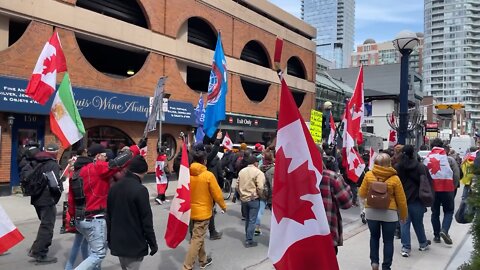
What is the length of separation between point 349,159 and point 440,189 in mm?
1897

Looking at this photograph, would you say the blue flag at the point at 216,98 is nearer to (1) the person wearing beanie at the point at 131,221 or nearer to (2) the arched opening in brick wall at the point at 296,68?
(1) the person wearing beanie at the point at 131,221

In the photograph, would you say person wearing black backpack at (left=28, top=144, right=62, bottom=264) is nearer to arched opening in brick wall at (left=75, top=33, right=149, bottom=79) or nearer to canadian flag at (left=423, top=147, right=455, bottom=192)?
canadian flag at (left=423, top=147, right=455, bottom=192)

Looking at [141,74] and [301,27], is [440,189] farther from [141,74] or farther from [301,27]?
[301,27]

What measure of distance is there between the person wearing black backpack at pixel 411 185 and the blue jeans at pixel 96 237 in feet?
15.6

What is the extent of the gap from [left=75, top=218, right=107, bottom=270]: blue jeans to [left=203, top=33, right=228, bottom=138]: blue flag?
14.2 ft

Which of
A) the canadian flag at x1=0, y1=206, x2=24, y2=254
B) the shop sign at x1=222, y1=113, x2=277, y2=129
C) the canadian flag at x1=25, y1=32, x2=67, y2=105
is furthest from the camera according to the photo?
the shop sign at x1=222, y1=113, x2=277, y2=129

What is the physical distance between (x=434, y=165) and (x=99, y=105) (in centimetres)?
1331

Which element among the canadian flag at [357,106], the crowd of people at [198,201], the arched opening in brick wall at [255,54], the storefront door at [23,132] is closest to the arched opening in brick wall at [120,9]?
the storefront door at [23,132]

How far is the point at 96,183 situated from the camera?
206 inches

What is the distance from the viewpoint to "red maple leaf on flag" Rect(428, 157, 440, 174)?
324 inches

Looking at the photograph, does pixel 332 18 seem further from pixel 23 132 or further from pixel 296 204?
pixel 296 204

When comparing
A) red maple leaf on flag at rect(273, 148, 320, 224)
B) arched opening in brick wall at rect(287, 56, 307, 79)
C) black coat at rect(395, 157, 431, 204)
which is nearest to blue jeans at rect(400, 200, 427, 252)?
black coat at rect(395, 157, 431, 204)

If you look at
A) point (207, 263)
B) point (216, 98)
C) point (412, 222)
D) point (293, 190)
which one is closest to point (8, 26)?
point (216, 98)

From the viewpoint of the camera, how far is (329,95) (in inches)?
1628
